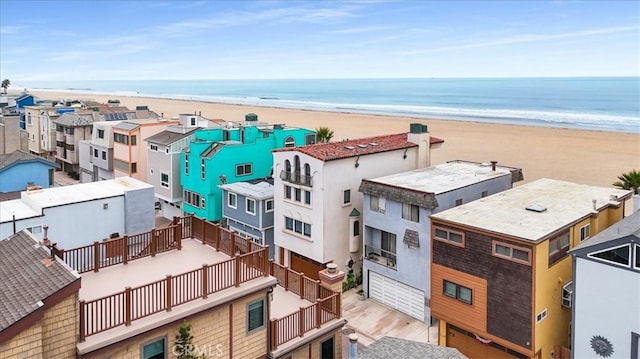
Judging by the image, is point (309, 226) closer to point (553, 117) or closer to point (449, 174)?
point (449, 174)

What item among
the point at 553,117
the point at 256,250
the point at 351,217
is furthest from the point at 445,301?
the point at 553,117

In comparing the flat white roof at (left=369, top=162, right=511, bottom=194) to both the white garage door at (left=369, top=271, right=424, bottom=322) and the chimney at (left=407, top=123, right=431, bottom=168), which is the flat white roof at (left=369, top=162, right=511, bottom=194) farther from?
the white garage door at (left=369, top=271, right=424, bottom=322)

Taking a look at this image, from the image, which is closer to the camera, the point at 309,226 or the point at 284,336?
the point at 284,336

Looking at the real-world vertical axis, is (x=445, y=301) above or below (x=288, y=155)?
below

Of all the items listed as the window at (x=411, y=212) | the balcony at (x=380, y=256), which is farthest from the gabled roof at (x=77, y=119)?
the window at (x=411, y=212)

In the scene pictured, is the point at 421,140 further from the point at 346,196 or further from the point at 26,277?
the point at 26,277

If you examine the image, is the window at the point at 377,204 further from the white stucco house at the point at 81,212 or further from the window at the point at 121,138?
the window at the point at 121,138
